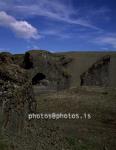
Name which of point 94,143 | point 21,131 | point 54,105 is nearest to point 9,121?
point 21,131

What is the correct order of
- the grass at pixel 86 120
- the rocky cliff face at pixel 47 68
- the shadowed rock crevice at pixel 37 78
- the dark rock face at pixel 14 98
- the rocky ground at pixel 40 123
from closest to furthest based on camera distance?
1. the rocky ground at pixel 40 123
2. the dark rock face at pixel 14 98
3. the grass at pixel 86 120
4. the rocky cliff face at pixel 47 68
5. the shadowed rock crevice at pixel 37 78

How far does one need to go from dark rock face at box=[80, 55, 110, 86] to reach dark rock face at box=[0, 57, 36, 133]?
2389cm

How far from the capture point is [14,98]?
11211 mm

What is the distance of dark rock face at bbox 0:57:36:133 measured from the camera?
35.6 feet

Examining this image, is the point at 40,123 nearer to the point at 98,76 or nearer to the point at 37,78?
the point at 37,78

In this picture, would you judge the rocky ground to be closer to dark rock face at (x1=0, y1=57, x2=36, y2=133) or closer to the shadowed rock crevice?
dark rock face at (x1=0, y1=57, x2=36, y2=133)

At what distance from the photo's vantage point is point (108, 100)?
25578 millimetres

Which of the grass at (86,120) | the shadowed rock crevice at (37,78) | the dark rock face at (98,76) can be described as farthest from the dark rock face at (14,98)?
the dark rock face at (98,76)

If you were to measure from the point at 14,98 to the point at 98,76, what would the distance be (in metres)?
26.2

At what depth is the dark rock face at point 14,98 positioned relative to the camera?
35.6ft

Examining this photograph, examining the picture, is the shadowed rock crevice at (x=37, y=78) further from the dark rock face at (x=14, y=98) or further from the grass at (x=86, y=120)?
the dark rock face at (x=14, y=98)

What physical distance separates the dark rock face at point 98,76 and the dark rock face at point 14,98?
23.9 meters

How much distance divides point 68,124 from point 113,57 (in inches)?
970

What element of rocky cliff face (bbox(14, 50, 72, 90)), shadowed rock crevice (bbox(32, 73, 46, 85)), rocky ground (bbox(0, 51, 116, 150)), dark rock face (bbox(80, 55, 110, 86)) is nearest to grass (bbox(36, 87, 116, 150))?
rocky ground (bbox(0, 51, 116, 150))
